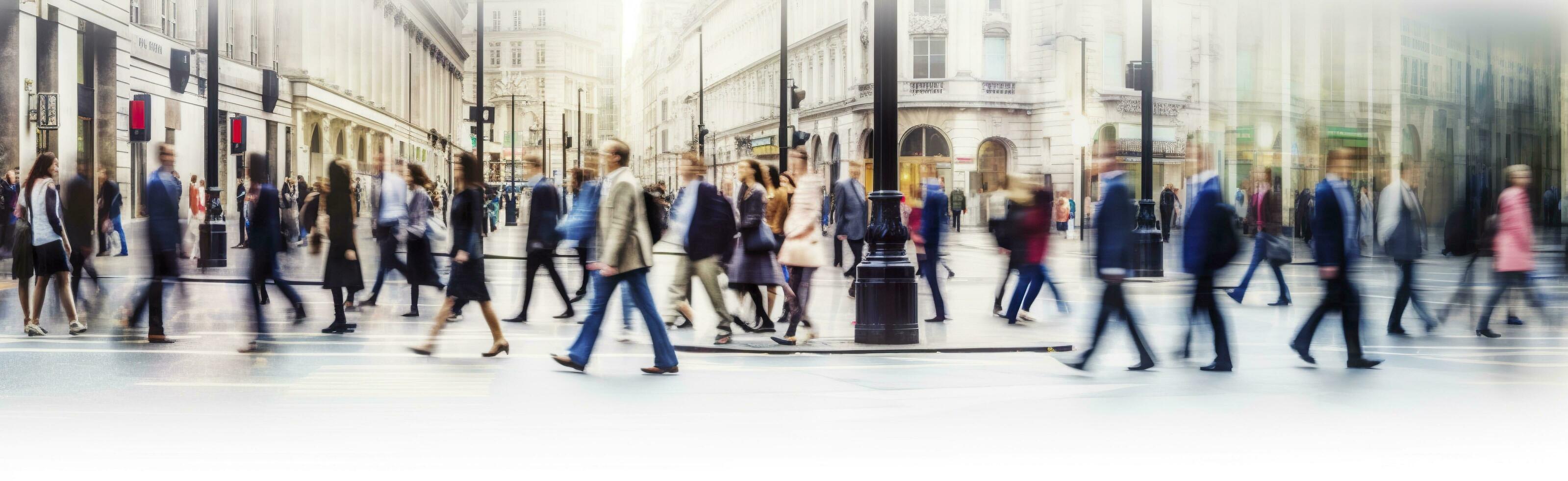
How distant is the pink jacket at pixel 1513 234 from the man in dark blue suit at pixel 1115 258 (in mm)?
4385

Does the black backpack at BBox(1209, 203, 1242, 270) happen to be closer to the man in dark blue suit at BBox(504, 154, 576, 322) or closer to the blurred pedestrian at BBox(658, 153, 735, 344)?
the blurred pedestrian at BBox(658, 153, 735, 344)

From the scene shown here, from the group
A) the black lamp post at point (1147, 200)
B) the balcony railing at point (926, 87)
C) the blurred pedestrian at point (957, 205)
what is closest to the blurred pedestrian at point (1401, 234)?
the black lamp post at point (1147, 200)

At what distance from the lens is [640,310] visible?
898 centimetres

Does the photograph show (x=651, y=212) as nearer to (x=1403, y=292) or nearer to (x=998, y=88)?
(x=1403, y=292)

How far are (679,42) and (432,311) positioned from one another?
89.7 metres

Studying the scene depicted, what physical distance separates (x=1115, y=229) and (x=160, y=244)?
695 cm

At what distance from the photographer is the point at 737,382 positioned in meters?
8.64

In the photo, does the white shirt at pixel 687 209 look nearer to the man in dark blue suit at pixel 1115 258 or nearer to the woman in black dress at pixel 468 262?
the woman in black dress at pixel 468 262

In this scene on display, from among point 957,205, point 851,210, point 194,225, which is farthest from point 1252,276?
point 957,205

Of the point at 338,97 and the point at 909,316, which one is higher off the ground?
the point at 338,97

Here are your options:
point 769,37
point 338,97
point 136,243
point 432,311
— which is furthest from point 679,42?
point 432,311

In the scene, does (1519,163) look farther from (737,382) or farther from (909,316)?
(737,382)

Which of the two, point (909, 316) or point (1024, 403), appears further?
point (909, 316)

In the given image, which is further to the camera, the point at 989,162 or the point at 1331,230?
the point at 989,162
